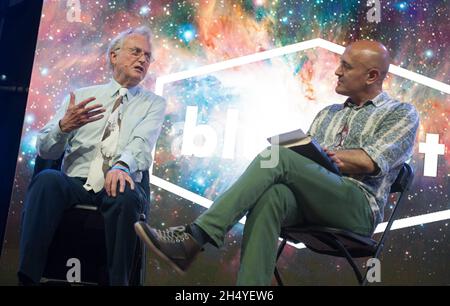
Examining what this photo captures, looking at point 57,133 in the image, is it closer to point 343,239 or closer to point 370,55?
point 343,239

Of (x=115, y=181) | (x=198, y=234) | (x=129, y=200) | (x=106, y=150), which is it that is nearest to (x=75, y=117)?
(x=106, y=150)

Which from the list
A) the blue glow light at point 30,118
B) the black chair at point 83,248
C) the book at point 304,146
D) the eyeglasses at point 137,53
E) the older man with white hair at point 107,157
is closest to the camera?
the book at point 304,146

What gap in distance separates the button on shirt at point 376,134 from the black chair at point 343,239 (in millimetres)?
53

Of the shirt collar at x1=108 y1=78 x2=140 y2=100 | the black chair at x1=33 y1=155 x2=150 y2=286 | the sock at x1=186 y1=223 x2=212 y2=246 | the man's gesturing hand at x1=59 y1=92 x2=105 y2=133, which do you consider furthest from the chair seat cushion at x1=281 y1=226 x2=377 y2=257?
the shirt collar at x1=108 y1=78 x2=140 y2=100

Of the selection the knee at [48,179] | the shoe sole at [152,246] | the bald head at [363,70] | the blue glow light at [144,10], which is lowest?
the shoe sole at [152,246]

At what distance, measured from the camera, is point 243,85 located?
3260 millimetres

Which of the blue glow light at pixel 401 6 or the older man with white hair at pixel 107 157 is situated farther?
the blue glow light at pixel 401 6

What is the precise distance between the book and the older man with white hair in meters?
0.70

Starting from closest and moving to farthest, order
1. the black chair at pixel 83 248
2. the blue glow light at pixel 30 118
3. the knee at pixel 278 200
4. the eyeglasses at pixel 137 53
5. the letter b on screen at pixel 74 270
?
the knee at pixel 278 200 < the black chair at pixel 83 248 < the letter b on screen at pixel 74 270 < the eyeglasses at pixel 137 53 < the blue glow light at pixel 30 118

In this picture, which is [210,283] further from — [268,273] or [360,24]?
[360,24]

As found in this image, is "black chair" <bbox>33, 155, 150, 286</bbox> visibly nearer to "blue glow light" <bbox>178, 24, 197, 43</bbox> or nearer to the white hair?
the white hair

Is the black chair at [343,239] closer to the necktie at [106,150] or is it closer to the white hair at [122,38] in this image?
the necktie at [106,150]

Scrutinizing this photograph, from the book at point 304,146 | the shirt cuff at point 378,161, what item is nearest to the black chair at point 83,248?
the book at point 304,146

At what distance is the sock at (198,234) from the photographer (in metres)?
1.99
